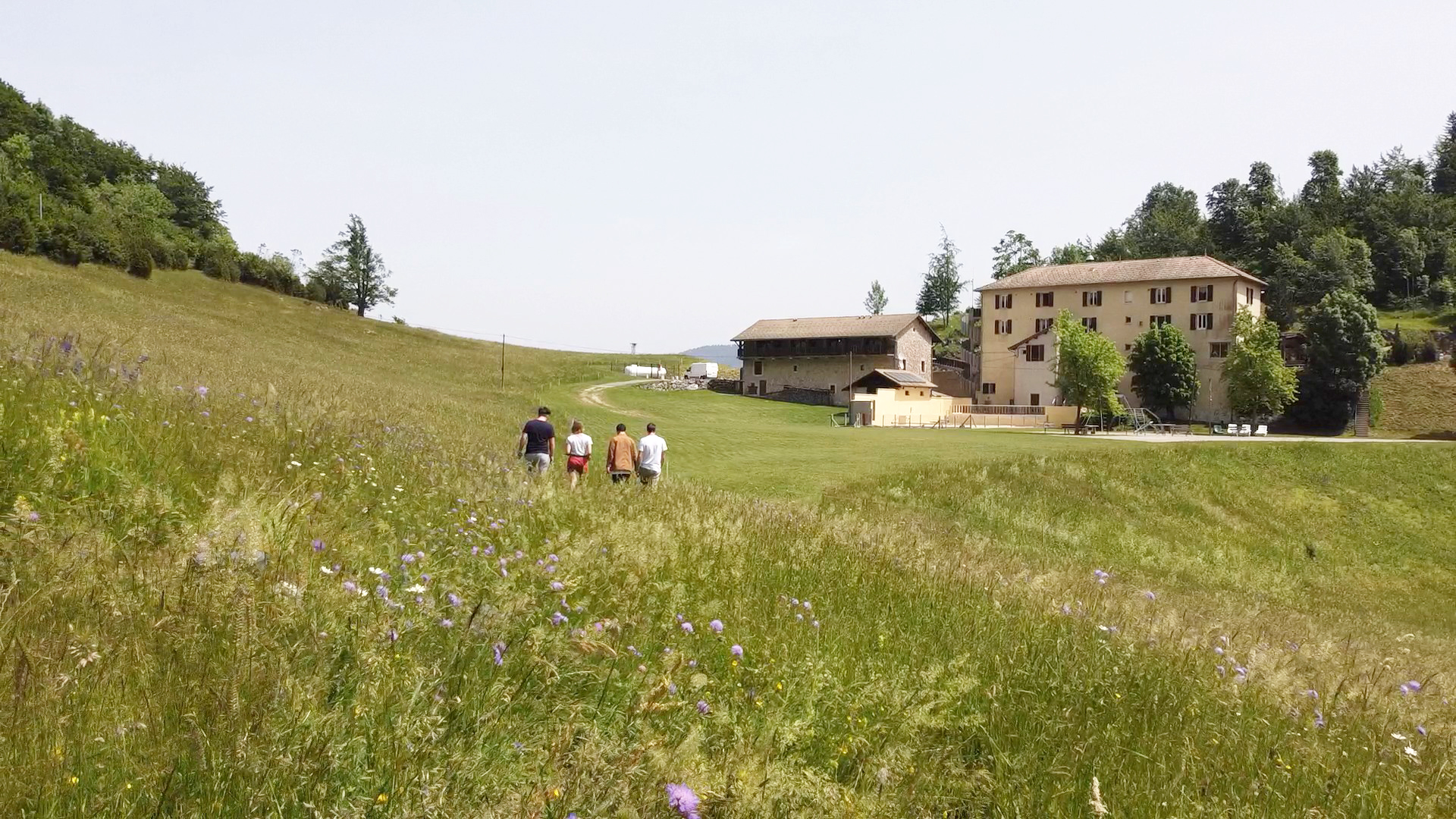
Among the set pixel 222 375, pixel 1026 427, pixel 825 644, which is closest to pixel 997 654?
pixel 825 644

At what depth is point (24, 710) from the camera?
232cm

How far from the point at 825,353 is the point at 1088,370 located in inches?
1108

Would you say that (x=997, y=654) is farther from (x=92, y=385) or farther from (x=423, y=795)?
(x=92, y=385)

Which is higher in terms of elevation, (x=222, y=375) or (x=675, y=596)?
(x=222, y=375)

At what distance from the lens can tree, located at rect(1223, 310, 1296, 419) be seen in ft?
244

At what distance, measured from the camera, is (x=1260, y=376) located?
74.4 meters

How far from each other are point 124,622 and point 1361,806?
519 cm

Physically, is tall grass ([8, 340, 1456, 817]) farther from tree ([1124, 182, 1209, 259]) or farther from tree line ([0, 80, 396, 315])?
tree ([1124, 182, 1209, 259])

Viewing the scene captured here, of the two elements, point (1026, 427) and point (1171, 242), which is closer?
point (1026, 427)

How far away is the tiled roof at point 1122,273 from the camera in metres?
86.7

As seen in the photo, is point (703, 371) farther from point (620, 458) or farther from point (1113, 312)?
point (620, 458)

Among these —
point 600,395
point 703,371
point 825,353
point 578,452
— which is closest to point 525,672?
point 578,452

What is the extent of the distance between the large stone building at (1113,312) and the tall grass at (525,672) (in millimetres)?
84106

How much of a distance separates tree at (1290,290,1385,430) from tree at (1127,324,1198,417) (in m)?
9.37
